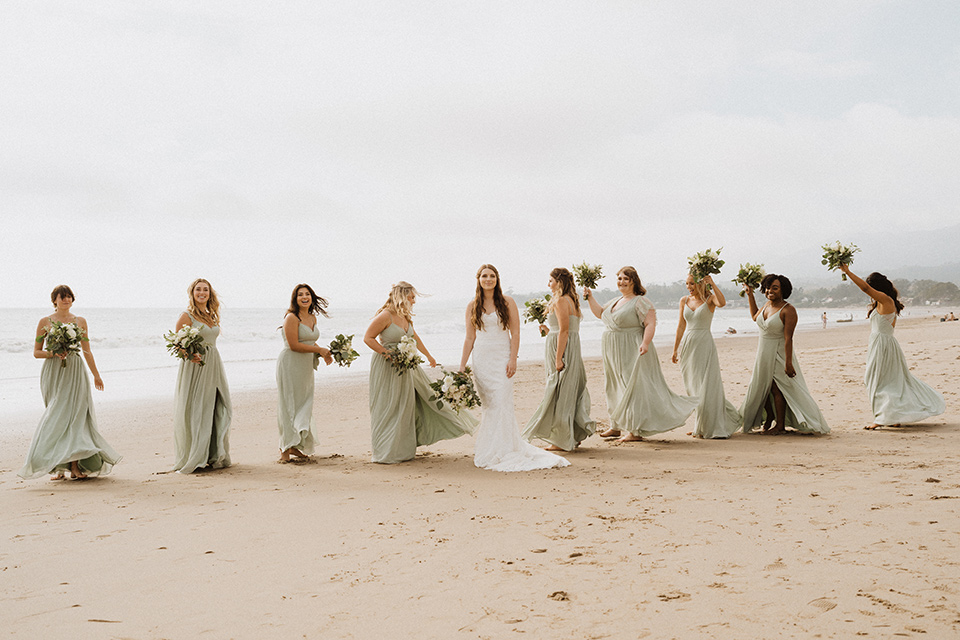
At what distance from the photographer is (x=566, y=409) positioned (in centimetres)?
841

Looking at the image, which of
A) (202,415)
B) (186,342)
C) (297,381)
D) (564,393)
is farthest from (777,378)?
(186,342)

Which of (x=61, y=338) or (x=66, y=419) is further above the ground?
(x=61, y=338)

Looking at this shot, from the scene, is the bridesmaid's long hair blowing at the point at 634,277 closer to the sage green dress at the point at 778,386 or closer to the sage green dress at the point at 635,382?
the sage green dress at the point at 635,382

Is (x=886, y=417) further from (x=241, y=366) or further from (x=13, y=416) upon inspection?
(x=241, y=366)

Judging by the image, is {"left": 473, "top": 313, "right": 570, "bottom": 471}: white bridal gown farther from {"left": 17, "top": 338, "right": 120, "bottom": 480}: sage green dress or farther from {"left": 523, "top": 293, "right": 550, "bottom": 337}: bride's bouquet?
{"left": 17, "top": 338, "right": 120, "bottom": 480}: sage green dress

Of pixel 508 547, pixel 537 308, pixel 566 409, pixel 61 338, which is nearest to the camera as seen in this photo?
pixel 508 547

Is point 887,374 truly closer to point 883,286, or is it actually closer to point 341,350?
point 883,286

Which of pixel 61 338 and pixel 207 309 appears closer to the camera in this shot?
pixel 61 338

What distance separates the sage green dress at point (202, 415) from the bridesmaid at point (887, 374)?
853 centimetres

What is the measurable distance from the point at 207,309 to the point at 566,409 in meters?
4.67

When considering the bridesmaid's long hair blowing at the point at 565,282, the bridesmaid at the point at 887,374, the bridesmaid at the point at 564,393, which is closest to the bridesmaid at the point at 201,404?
the bridesmaid at the point at 564,393

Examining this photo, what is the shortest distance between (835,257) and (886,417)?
2292 millimetres

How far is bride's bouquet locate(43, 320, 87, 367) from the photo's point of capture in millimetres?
7684

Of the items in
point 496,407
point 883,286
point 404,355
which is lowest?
point 496,407
